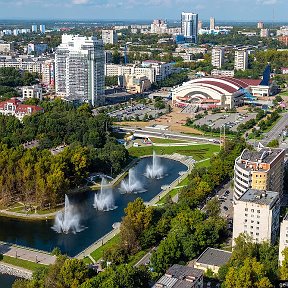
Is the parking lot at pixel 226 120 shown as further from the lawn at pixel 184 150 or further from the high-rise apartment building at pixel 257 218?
the high-rise apartment building at pixel 257 218

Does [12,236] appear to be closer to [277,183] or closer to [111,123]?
[277,183]

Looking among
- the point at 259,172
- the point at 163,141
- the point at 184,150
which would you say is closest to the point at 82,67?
the point at 163,141

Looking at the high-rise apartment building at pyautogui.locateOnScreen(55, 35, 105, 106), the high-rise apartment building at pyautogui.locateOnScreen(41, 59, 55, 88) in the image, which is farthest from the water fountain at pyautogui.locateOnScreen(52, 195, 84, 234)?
the high-rise apartment building at pyautogui.locateOnScreen(41, 59, 55, 88)

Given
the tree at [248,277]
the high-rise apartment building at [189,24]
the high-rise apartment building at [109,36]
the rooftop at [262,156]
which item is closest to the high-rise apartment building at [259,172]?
the rooftop at [262,156]

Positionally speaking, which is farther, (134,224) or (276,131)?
(276,131)

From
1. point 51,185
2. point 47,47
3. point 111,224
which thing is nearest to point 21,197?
point 51,185

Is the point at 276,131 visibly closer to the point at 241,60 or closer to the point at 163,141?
the point at 163,141
